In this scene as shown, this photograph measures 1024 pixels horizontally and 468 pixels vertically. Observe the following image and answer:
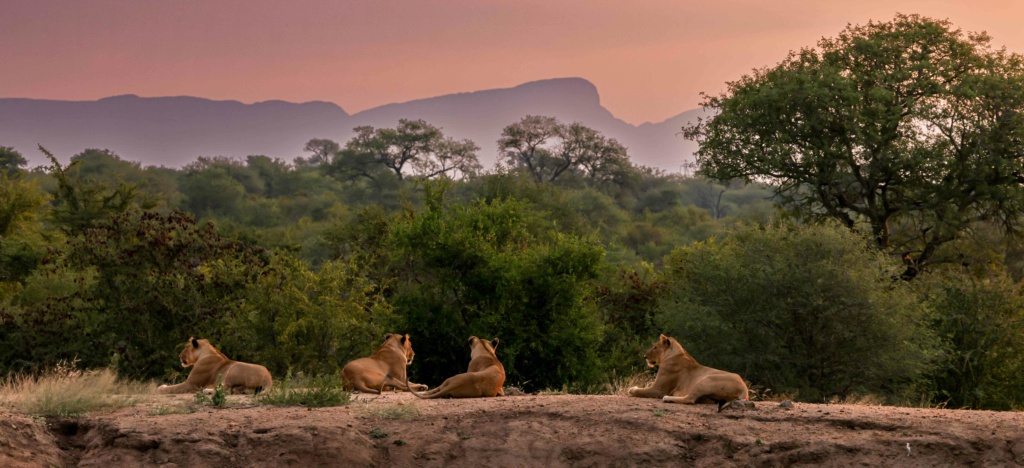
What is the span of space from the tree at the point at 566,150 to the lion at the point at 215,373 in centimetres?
7046

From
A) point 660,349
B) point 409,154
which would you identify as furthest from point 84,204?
point 409,154

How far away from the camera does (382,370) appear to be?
13.8 meters

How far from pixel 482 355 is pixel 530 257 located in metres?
8.34

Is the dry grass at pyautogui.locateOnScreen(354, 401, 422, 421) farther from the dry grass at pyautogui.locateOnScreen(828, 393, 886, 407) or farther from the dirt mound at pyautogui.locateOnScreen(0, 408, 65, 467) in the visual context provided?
the dry grass at pyautogui.locateOnScreen(828, 393, 886, 407)

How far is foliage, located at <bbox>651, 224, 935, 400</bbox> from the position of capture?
74.8 feet

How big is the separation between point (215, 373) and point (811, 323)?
14406 millimetres

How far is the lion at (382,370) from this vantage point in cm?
1332

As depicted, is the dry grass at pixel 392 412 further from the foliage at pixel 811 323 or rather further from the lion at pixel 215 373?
the foliage at pixel 811 323

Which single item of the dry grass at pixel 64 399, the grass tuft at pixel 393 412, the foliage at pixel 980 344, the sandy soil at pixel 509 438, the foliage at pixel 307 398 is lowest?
the foliage at pixel 980 344

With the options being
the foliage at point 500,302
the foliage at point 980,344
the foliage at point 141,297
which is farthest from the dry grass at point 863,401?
the foliage at point 141,297

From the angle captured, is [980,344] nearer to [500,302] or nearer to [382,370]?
[500,302]

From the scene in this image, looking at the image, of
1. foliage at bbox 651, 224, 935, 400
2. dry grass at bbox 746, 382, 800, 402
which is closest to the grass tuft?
dry grass at bbox 746, 382, 800, 402

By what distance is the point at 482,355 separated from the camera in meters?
13.4

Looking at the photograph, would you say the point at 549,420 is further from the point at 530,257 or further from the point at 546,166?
the point at 546,166
